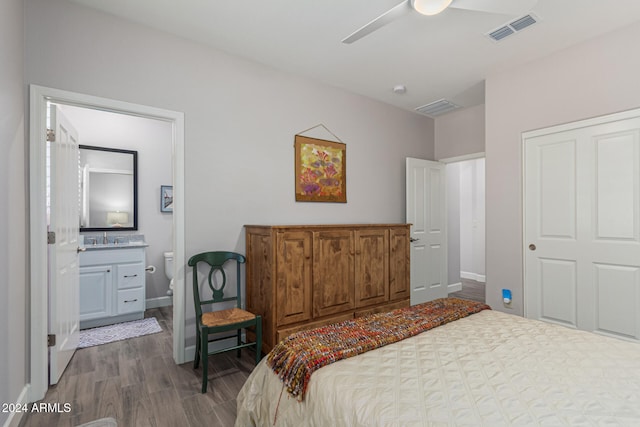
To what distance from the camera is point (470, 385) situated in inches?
47.4

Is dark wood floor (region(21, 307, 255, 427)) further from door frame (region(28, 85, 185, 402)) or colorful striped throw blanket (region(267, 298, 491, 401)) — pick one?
colorful striped throw blanket (region(267, 298, 491, 401))

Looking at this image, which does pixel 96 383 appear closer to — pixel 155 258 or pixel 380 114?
pixel 155 258

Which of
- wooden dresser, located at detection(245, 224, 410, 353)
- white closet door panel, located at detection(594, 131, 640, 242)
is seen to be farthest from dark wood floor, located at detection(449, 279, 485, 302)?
white closet door panel, located at detection(594, 131, 640, 242)

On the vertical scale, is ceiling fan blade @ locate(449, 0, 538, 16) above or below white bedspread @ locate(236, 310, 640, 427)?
above

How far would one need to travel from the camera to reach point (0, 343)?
1.65 meters

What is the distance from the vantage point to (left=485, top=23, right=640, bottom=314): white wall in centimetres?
265

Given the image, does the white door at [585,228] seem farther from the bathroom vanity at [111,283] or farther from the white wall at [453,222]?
the bathroom vanity at [111,283]

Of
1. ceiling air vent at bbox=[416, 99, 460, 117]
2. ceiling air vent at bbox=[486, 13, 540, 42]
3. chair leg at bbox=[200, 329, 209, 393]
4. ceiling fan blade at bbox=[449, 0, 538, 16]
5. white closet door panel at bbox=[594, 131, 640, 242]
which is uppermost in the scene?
ceiling air vent at bbox=[486, 13, 540, 42]

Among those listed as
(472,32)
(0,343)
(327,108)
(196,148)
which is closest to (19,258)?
(0,343)

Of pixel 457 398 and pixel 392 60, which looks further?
pixel 392 60

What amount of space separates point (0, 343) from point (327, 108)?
332 cm

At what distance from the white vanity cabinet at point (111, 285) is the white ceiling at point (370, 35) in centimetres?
248

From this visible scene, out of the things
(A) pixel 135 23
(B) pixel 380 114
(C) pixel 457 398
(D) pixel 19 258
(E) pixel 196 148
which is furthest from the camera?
(B) pixel 380 114

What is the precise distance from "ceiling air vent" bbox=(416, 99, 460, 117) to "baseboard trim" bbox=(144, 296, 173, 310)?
4.41 m
